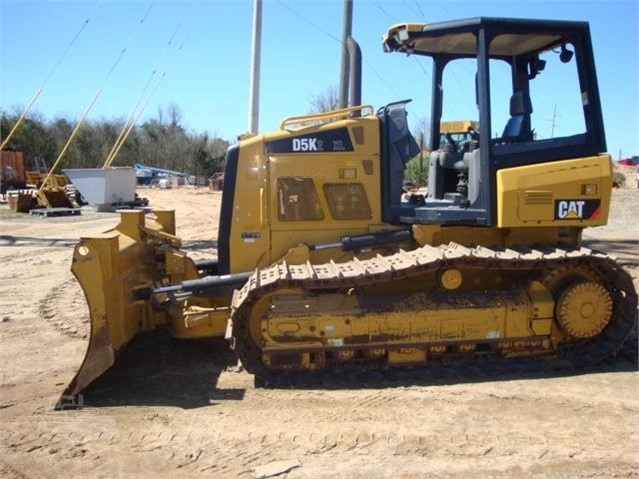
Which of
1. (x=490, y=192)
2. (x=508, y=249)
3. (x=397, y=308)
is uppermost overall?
(x=490, y=192)

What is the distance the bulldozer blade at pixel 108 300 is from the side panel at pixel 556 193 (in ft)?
11.4

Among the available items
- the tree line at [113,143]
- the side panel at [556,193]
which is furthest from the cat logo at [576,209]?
the tree line at [113,143]

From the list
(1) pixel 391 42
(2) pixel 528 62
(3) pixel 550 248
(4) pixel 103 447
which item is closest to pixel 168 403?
(4) pixel 103 447

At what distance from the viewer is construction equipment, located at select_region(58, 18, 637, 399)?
16.1ft

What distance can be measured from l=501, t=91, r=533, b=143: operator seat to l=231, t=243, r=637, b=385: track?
1.12 meters

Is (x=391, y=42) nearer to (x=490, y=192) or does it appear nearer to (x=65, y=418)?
(x=490, y=192)

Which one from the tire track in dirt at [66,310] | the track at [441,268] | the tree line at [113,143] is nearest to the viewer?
the track at [441,268]

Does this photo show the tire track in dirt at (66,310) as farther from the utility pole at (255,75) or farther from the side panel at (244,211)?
the utility pole at (255,75)

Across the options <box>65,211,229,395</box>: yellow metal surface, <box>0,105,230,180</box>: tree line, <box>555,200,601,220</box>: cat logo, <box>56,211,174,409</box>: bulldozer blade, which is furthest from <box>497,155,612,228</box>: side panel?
<box>0,105,230,180</box>: tree line

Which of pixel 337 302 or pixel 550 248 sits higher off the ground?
pixel 550 248

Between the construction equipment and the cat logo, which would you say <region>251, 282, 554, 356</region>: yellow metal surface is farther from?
the cat logo

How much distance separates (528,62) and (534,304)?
271 centimetres

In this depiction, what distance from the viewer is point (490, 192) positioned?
517 cm

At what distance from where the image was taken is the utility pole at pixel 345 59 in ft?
44.5
